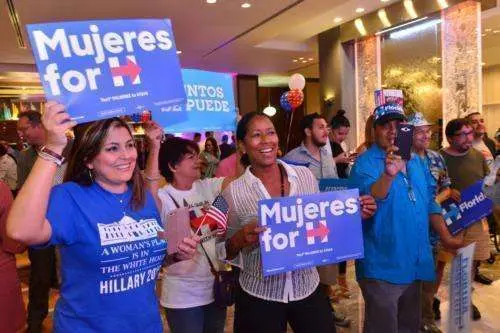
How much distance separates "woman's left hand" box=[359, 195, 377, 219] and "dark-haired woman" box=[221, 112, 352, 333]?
0.24 meters

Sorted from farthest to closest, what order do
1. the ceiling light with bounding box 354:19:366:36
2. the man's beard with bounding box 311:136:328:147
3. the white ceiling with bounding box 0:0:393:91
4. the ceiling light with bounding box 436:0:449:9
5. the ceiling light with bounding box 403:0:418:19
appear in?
the ceiling light with bounding box 354:19:366:36
the ceiling light with bounding box 403:0:418:19
the ceiling light with bounding box 436:0:449:9
the white ceiling with bounding box 0:0:393:91
the man's beard with bounding box 311:136:328:147

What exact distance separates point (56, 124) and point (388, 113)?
66.0 inches

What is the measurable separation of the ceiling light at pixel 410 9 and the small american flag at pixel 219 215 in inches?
283

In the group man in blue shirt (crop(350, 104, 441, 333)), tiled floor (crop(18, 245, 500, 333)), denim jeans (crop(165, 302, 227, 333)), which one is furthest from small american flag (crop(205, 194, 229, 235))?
tiled floor (crop(18, 245, 500, 333))

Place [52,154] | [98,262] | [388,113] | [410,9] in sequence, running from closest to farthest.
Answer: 1. [52,154]
2. [98,262]
3. [388,113]
4. [410,9]

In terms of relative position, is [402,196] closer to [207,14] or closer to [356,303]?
[356,303]

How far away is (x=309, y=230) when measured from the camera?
5.90 ft

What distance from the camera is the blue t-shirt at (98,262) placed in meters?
1.44

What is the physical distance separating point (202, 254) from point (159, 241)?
0.67m

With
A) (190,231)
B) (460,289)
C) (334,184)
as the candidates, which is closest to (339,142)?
(334,184)

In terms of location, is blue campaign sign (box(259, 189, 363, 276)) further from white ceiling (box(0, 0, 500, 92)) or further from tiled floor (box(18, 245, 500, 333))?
white ceiling (box(0, 0, 500, 92))

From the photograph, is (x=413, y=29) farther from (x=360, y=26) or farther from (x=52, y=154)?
(x=52, y=154)

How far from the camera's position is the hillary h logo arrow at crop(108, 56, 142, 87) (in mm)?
1586

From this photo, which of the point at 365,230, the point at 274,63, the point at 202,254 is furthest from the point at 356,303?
the point at 274,63
